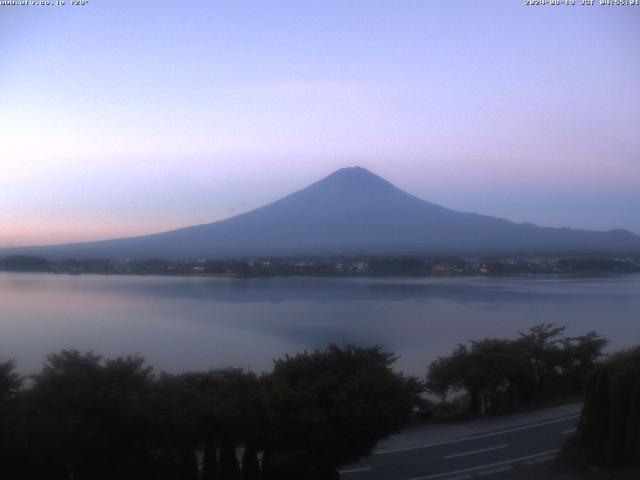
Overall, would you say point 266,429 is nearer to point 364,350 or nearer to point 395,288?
point 364,350

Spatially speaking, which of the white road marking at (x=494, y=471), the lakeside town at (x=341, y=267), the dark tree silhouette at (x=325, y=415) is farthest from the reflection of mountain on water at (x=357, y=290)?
the dark tree silhouette at (x=325, y=415)

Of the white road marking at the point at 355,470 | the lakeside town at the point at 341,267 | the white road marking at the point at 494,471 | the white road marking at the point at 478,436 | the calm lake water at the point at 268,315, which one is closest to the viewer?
the white road marking at the point at 494,471

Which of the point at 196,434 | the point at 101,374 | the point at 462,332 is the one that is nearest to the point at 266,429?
the point at 196,434

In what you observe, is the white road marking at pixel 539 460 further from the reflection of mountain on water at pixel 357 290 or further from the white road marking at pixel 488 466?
the reflection of mountain on water at pixel 357 290

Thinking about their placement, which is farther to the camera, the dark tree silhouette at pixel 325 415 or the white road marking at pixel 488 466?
the white road marking at pixel 488 466

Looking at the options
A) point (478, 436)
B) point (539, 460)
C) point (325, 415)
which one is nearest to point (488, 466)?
point (539, 460)

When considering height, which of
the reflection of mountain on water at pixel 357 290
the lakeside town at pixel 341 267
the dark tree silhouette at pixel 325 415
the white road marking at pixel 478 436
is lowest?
the white road marking at pixel 478 436

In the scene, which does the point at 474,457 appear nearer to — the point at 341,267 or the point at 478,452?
the point at 478,452
